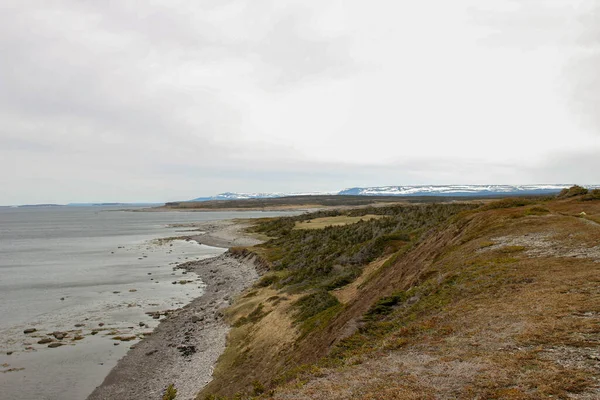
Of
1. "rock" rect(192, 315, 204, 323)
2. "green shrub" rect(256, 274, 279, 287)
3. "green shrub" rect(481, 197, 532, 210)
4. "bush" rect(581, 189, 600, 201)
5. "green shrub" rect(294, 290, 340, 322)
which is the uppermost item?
"bush" rect(581, 189, 600, 201)

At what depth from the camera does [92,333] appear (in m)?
30.9

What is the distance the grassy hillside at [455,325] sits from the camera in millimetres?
8414

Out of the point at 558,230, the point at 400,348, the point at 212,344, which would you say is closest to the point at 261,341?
the point at 212,344

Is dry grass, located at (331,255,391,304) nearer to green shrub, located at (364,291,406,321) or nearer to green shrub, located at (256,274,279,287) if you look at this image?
green shrub, located at (364,291,406,321)

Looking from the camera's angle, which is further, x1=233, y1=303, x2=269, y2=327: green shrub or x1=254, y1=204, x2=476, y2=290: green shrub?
x1=254, y1=204, x2=476, y2=290: green shrub

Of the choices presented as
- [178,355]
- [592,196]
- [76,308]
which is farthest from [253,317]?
[592,196]

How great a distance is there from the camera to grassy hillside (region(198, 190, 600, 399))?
331 inches

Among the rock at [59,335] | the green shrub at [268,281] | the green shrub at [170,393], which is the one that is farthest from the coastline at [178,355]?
the rock at [59,335]

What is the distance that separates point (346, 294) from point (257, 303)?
29.3ft

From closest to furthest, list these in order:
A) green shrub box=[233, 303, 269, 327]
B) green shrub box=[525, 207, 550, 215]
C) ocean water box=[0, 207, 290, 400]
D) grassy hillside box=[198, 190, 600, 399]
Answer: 1. grassy hillside box=[198, 190, 600, 399]
2. ocean water box=[0, 207, 290, 400]
3. green shrub box=[525, 207, 550, 215]
4. green shrub box=[233, 303, 269, 327]

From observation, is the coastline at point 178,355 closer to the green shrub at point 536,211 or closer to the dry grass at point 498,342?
the dry grass at point 498,342

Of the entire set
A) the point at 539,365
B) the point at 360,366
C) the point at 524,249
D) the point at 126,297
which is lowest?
→ the point at 126,297

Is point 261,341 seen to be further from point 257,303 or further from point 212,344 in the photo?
point 257,303

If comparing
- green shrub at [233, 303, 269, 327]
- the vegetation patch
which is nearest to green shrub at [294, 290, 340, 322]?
green shrub at [233, 303, 269, 327]
